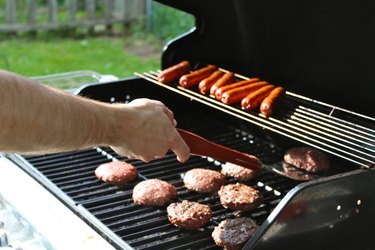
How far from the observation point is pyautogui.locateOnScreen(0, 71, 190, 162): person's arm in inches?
81.5

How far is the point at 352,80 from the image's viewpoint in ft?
10.2

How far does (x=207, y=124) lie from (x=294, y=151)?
74 centimetres

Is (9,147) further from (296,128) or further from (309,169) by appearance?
(309,169)

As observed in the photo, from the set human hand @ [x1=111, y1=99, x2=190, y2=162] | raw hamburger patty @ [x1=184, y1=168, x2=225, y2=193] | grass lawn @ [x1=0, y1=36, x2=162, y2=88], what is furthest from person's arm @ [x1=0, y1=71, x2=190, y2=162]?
grass lawn @ [x1=0, y1=36, x2=162, y2=88]

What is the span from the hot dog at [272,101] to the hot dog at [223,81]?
0.27 metres

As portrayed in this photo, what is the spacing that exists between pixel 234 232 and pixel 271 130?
Result: 2.04 ft

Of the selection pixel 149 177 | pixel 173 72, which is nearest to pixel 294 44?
pixel 173 72

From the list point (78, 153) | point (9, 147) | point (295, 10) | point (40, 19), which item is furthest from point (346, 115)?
point (40, 19)

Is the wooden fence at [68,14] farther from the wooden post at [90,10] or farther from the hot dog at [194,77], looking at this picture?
the hot dog at [194,77]

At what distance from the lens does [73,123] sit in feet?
7.25

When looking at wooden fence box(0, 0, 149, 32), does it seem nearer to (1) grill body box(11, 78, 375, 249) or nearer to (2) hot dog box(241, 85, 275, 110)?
(1) grill body box(11, 78, 375, 249)

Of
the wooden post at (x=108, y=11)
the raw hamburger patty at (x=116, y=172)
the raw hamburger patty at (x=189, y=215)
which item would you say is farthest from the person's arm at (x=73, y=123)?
the wooden post at (x=108, y=11)

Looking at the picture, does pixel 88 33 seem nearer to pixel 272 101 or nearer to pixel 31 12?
pixel 31 12

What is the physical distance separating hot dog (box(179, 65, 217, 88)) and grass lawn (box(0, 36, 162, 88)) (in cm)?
396
